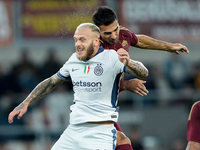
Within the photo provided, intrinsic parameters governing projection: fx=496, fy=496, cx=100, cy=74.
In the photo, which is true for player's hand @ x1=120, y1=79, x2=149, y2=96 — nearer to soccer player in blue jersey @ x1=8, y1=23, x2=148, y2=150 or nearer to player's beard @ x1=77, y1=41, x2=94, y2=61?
soccer player in blue jersey @ x1=8, y1=23, x2=148, y2=150

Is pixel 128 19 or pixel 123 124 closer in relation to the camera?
pixel 123 124

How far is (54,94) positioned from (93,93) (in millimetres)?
7302

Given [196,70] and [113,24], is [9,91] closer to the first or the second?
[196,70]

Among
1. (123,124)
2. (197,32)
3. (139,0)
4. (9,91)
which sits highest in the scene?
(139,0)

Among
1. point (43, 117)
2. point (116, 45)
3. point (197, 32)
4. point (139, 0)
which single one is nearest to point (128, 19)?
point (139, 0)

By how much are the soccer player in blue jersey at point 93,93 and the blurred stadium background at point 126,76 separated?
611cm

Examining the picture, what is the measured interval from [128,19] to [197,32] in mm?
2059

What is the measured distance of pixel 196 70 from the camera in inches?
548

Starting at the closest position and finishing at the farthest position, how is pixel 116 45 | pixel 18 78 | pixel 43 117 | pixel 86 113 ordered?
pixel 86 113
pixel 116 45
pixel 43 117
pixel 18 78

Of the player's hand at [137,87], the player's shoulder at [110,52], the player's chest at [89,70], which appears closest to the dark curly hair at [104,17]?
the player's shoulder at [110,52]

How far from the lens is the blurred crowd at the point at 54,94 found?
13008mm

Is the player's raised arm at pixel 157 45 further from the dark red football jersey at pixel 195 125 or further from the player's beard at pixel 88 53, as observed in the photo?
the player's beard at pixel 88 53

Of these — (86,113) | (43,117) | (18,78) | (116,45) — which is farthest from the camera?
(18,78)

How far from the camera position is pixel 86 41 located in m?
6.03
